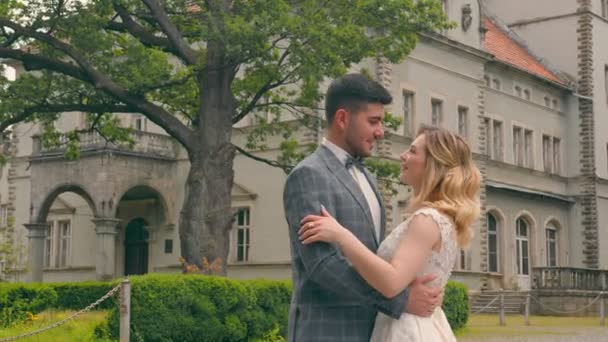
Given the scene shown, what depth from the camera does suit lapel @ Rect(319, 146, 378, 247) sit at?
3.71 meters

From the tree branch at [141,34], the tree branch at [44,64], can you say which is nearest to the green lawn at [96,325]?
the tree branch at [44,64]

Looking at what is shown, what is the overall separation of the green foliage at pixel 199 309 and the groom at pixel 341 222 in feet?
31.0

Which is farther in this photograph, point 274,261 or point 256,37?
point 274,261

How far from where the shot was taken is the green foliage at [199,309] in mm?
12875

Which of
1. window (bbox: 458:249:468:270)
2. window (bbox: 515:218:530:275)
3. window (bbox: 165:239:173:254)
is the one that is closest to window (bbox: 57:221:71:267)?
window (bbox: 165:239:173:254)

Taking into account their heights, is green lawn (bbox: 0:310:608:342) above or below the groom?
below

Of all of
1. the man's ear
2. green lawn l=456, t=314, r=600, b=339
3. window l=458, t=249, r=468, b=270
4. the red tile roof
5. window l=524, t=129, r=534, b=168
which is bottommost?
green lawn l=456, t=314, r=600, b=339

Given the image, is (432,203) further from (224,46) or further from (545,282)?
(545,282)

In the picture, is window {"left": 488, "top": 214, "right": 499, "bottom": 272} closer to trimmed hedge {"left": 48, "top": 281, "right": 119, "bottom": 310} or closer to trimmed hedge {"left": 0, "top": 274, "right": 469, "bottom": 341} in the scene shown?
trimmed hedge {"left": 48, "top": 281, "right": 119, "bottom": 310}

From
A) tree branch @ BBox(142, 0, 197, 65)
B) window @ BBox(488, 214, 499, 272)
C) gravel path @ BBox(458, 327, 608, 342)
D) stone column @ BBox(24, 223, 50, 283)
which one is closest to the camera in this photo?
gravel path @ BBox(458, 327, 608, 342)

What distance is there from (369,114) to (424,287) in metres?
0.70

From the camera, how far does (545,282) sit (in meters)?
31.9

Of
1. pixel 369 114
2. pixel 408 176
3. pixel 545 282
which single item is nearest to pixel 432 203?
pixel 408 176

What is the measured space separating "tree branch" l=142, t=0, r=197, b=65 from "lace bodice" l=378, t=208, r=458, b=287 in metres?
16.0
